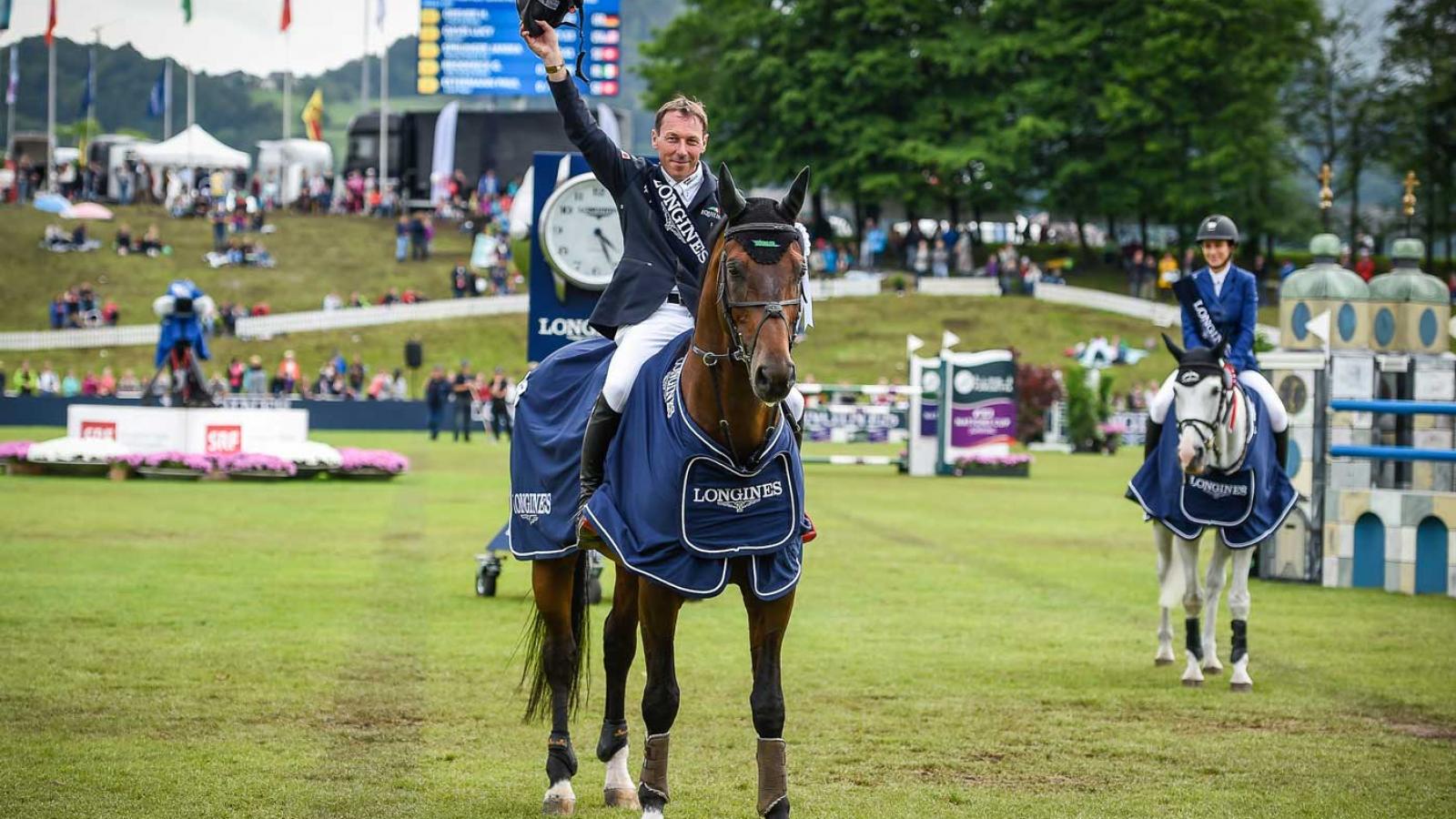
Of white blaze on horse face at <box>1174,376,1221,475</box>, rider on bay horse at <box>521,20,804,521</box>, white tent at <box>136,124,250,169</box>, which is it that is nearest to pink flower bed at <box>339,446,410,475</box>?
white blaze on horse face at <box>1174,376,1221,475</box>

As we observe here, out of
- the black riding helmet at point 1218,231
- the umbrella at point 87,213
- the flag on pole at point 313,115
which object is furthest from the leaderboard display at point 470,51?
the black riding helmet at point 1218,231

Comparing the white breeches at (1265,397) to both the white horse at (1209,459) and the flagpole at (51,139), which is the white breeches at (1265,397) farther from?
the flagpole at (51,139)

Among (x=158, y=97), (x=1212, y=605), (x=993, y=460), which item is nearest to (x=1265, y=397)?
(x=1212, y=605)

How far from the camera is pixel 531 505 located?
8.71m

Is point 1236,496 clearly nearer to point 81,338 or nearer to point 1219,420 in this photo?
point 1219,420

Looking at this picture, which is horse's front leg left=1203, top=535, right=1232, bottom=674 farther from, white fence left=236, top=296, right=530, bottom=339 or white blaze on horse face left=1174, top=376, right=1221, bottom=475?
white fence left=236, top=296, right=530, bottom=339

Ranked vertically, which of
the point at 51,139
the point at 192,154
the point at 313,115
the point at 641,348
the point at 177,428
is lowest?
the point at 177,428

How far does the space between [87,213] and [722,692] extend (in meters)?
59.9

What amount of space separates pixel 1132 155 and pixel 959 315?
1650cm

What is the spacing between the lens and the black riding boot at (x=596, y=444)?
754 centimetres

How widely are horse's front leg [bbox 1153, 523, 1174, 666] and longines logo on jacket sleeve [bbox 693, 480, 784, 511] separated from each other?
6306mm

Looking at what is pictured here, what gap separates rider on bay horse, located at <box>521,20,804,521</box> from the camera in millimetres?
7793

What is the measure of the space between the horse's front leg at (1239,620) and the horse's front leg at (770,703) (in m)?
5.41

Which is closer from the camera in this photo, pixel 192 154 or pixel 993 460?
pixel 993 460
